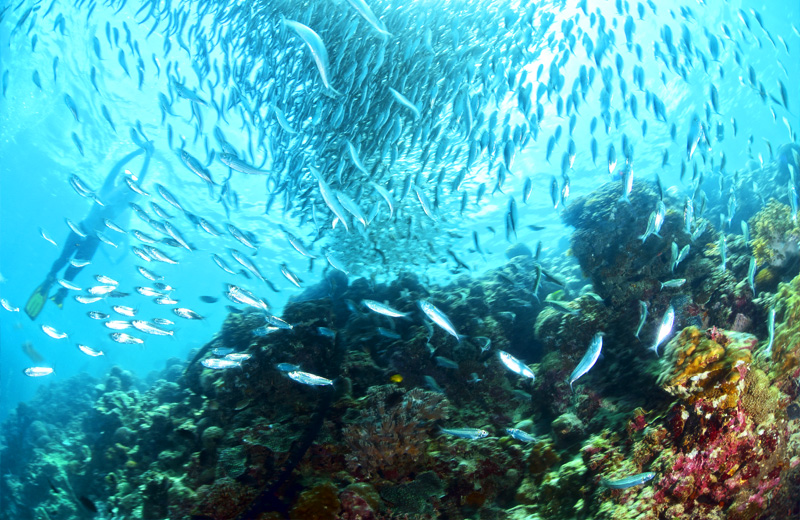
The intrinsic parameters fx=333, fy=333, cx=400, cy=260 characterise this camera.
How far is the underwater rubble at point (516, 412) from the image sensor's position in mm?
3334

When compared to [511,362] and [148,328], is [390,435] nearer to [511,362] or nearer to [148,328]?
[511,362]

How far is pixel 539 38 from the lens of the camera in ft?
27.1

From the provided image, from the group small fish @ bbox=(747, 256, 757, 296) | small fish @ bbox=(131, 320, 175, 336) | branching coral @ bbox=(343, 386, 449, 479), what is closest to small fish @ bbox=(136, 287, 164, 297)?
small fish @ bbox=(131, 320, 175, 336)

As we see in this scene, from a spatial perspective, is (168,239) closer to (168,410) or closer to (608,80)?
(168,410)

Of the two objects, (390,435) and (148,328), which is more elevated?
(148,328)

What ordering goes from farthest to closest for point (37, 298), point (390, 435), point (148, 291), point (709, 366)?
point (37, 298) → point (148, 291) → point (390, 435) → point (709, 366)

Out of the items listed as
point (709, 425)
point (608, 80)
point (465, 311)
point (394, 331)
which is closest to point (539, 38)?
point (608, 80)

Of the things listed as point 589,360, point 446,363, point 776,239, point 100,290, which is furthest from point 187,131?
point 776,239

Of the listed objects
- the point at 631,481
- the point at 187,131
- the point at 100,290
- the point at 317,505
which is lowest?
the point at 631,481

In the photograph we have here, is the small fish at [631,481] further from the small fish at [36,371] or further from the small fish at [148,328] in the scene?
the small fish at [36,371]

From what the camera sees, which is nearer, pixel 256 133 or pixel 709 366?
pixel 709 366

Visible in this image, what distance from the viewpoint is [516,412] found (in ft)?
19.5

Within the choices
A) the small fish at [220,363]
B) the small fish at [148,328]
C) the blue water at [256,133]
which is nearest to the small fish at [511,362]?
the small fish at [220,363]

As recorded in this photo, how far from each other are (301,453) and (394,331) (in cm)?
317
